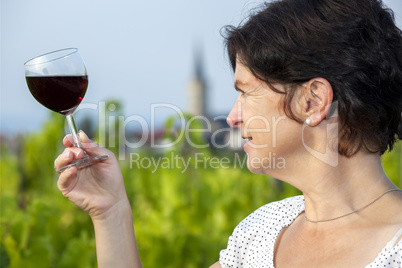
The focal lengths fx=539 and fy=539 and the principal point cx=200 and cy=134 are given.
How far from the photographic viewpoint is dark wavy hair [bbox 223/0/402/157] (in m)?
1.44

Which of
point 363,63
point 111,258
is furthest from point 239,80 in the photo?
point 111,258

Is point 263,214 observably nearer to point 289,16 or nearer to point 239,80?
point 239,80

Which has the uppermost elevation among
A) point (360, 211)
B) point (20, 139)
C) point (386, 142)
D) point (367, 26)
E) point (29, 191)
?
point (367, 26)

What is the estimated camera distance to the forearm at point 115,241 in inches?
63.0

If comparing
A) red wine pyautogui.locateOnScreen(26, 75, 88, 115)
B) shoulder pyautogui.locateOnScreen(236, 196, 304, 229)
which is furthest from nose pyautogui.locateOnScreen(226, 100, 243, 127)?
red wine pyautogui.locateOnScreen(26, 75, 88, 115)

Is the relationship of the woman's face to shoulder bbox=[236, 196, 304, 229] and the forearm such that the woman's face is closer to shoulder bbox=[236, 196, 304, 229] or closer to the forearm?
shoulder bbox=[236, 196, 304, 229]

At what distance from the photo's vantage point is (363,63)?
1.44m

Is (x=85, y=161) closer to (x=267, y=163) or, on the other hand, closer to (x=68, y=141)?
(x=68, y=141)

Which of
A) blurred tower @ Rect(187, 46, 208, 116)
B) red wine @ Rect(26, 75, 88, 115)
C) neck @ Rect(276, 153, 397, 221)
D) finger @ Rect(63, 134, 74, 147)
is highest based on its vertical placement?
red wine @ Rect(26, 75, 88, 115)

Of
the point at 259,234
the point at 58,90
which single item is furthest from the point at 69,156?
the point at 259,234

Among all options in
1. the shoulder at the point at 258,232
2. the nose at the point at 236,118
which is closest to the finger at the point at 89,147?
the nose at the point at 236,118

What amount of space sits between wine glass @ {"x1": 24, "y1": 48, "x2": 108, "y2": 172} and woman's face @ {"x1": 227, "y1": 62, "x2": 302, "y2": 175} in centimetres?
43

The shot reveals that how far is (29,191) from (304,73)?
3383mm

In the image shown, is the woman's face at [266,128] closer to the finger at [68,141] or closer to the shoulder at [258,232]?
the shoulder at [258,232]
